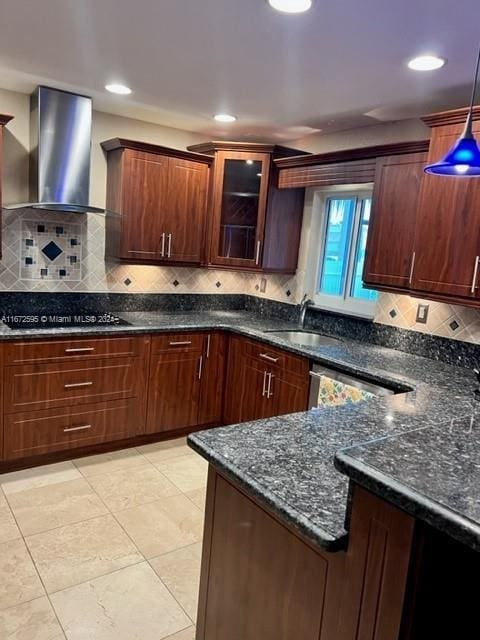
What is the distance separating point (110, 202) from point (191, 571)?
2.57 m

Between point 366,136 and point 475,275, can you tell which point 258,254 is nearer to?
point 366,136

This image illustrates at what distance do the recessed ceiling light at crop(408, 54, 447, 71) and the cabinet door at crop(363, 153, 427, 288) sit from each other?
0.54m

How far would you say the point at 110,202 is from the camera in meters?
3.55

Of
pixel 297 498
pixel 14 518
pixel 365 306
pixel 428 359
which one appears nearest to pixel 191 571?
pixel 14 518

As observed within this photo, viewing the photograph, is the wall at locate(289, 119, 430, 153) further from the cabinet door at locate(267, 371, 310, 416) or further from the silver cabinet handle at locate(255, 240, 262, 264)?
the cabinet door at locate(267, 371, 310, 416)

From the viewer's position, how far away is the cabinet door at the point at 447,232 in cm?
231

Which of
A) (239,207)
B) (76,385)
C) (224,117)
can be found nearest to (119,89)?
(224,117)

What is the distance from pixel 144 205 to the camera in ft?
11.3

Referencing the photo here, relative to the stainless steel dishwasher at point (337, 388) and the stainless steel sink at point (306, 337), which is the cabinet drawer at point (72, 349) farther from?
the stainless steel dishwasher at point (337, 388)

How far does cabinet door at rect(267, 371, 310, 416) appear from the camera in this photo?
2982 millimetres

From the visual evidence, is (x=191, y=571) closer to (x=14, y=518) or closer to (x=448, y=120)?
(x=14, y=518)

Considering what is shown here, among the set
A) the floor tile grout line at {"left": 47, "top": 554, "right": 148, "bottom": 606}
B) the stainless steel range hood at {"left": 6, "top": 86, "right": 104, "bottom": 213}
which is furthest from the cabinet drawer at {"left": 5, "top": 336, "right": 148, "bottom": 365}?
the floor tile grout line at {"left": 47, "top": 554, "right": 148, "bottom": 606}

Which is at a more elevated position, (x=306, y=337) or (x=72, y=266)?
(x=72, y=266)

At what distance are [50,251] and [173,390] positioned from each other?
135cm
